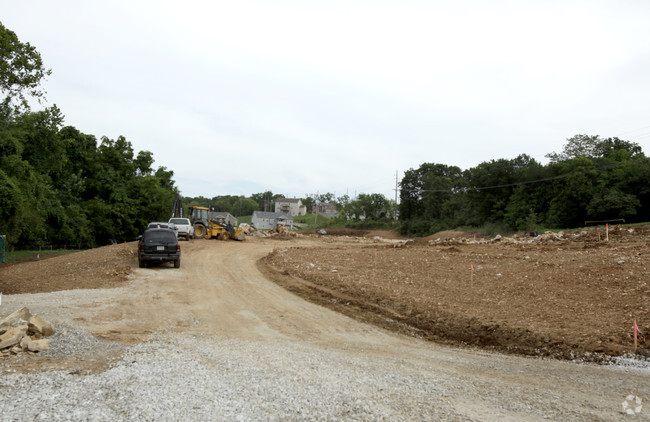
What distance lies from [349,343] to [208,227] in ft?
88.0

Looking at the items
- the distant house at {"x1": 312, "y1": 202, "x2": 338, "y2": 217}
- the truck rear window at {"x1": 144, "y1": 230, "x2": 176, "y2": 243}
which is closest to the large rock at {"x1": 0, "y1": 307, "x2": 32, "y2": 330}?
the truck rear window at {"x1": 144, "y1": 230, "x2": 176, "y2": 243}

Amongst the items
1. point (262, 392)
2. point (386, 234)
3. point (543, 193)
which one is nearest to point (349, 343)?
point (262, 392)

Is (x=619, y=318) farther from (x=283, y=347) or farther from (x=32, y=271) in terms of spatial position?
(x=32, y=271)

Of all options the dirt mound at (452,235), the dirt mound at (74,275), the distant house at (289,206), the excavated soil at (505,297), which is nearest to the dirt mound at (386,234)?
the dirt mound at (452,235)

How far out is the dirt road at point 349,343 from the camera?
5.35 metres

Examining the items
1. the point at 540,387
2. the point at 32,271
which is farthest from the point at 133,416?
the point at 32,271

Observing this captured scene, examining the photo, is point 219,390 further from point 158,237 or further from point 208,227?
point 208,227

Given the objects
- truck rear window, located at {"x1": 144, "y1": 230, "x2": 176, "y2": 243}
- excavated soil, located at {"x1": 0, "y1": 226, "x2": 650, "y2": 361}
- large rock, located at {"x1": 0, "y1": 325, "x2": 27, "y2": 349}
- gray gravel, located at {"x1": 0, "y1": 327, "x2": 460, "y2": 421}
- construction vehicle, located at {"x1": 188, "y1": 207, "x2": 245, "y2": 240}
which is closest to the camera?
gray gravel, located at {"x1": 0, "y1": 327, "x2": 460, "y2": 421}

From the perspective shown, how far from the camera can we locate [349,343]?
9062 millimetres

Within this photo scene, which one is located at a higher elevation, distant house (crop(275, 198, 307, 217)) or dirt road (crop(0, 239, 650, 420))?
distant house (crop(275, 198, 307, 217))

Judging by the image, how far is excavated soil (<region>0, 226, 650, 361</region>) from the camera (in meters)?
8.84

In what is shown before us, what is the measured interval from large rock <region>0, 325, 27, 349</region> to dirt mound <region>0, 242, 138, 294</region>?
8.33 meters

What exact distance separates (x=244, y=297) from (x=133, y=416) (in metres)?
9.93

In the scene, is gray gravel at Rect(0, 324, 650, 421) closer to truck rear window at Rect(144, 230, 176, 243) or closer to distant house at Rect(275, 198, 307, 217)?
truck rear window at Rect(144, 230, 176, 243)
